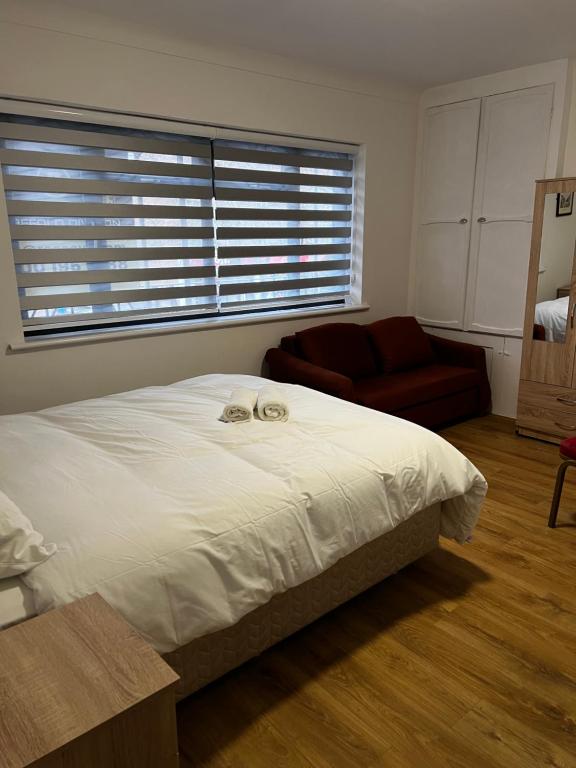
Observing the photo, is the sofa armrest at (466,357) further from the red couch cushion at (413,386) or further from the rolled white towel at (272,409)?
the rolled white towel at (272,409)

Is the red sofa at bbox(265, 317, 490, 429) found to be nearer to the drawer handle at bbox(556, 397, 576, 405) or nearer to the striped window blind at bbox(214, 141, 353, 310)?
the striped window blind at bbox(214, 141, 353, 310)

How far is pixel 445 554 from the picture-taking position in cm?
254

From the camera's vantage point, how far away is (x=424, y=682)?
5.92 ft

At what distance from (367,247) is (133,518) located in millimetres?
3451

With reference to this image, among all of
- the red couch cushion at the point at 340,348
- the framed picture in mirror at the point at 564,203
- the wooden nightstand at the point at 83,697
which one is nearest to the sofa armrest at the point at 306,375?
the red couch cushion at the point at 340,348

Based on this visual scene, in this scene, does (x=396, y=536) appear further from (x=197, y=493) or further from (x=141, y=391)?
(x=141, y=391)

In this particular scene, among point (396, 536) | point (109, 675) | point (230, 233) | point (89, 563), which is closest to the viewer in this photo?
point (109, 675)

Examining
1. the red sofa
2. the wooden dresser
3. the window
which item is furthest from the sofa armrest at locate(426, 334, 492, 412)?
the window

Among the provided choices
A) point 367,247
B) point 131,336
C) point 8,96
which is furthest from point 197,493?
point 367,247

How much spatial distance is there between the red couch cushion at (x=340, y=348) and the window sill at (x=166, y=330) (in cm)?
19

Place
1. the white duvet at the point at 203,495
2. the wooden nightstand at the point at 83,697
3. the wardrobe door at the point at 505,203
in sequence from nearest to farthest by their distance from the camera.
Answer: the wooden nightstand at the point at 83,697
the white duvet at the point at 203,495
the wardrobe door at the point at 505,203

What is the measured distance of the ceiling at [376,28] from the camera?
2.77 meters

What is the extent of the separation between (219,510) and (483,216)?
3.57 metres

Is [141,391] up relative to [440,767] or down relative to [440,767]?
up
